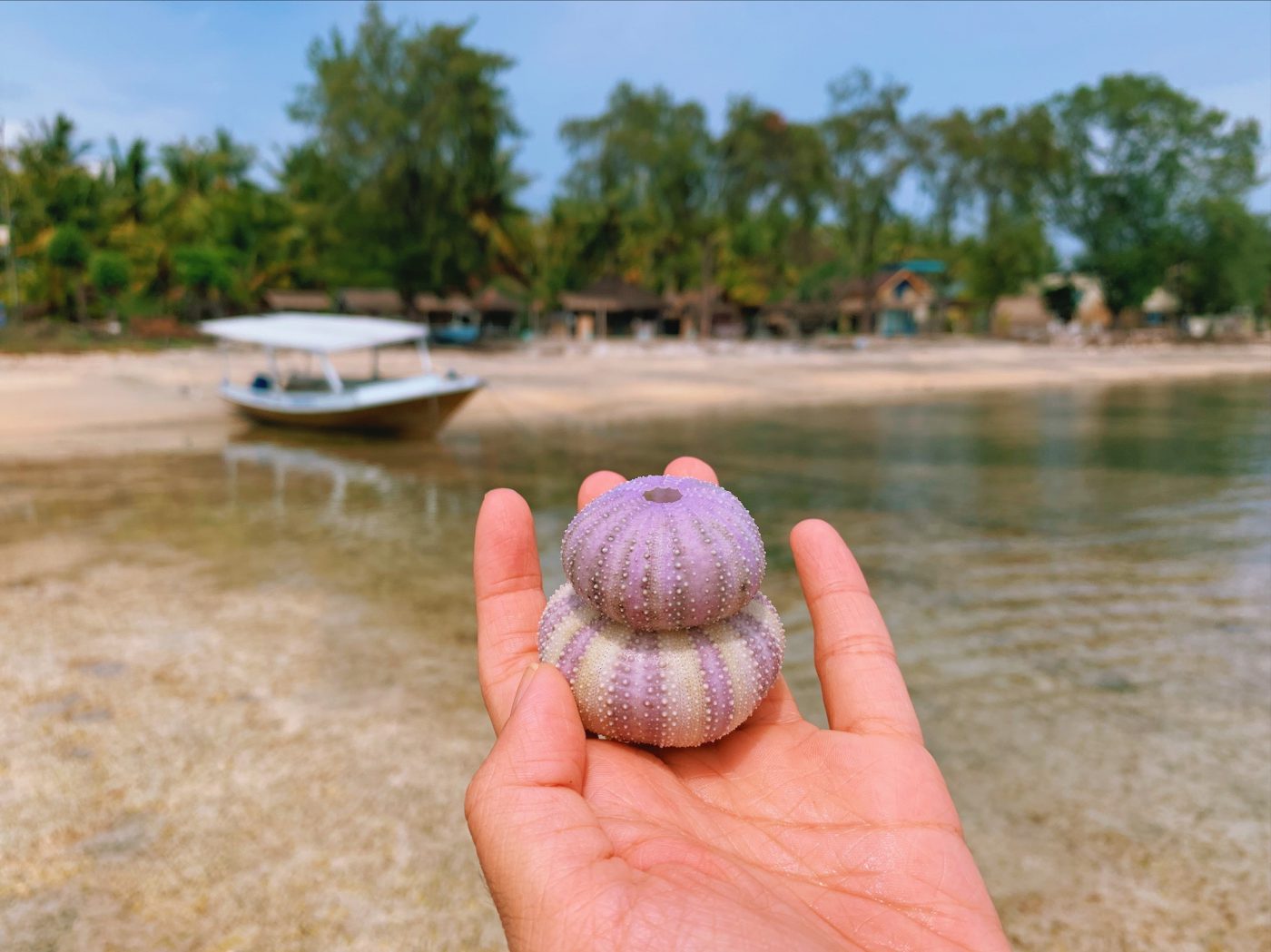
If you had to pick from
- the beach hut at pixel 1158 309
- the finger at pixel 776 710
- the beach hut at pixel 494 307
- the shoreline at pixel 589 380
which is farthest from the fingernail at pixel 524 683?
the beach hut at pixel 1158 309

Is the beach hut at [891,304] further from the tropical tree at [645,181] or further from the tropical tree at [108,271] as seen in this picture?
the tropical tree at [108,271]

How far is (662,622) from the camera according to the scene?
10.3 ft

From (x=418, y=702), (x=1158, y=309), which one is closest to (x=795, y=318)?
(x=1158, y=309)

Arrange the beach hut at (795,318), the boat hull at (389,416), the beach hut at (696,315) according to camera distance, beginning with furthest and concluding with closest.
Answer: the beach hut at (795,318), the beach hut at (696,315), the boat hull at (389,416)

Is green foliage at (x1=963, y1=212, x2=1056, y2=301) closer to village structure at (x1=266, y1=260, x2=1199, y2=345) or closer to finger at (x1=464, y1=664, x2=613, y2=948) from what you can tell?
village structure at (x1=266, y1=260, x2=1199, y2=345)

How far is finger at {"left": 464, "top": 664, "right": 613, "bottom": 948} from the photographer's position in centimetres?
210

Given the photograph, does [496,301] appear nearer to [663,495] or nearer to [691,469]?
[691,469]

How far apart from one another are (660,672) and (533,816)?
94 centimetres

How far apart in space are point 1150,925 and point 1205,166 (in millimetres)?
82074

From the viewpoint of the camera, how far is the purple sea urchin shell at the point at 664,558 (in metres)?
3.08

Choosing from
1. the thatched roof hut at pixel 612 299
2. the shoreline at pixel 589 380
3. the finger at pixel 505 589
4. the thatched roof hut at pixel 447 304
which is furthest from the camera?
the thatched roof hut at pixel 447 304

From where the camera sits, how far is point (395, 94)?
148 ft

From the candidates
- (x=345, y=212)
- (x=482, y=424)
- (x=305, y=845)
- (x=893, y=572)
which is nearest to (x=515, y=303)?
(x=345, y=212)

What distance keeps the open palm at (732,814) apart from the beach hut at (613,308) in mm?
59638
